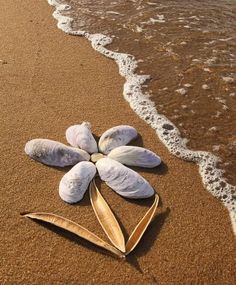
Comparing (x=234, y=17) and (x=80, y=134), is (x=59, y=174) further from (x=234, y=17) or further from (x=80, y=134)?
(x=234, y=17)

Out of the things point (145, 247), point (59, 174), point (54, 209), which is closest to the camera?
point (145, 247)

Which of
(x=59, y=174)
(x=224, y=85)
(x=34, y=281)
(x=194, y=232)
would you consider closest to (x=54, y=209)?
(x=59, y=174)

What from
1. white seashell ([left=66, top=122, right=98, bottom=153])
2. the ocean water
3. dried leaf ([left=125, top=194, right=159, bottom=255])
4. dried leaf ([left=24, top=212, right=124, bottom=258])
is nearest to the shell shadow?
the ocean water

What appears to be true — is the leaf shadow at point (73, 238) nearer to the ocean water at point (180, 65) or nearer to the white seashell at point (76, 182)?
the white seashell at point (76, 182)

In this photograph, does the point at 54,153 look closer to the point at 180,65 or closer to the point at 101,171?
the point at 101,171

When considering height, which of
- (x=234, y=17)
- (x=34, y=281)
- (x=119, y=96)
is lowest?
(x=34, y=281)

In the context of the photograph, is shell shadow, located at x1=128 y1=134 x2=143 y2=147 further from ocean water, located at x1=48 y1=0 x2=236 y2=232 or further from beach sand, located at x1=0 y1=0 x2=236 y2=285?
ocean water, located at x1=48 y1=0 x2=236 y2=232

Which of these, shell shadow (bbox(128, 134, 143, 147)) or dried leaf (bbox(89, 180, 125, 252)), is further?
shell shadow (bbox(128, 134, 143, 147))

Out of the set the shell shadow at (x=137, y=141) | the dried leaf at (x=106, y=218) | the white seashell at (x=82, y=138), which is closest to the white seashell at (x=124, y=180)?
the dried leaf at (x=106, y=218)
